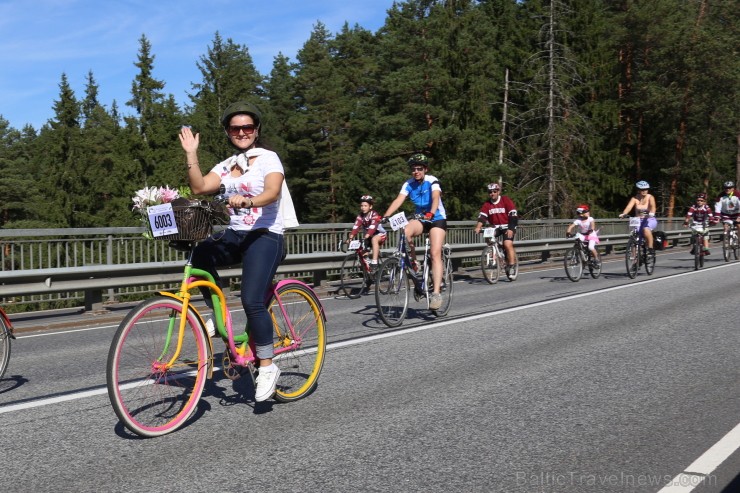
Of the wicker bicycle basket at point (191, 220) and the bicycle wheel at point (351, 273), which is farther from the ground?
the wicker bicycle basket at point (191, 220)

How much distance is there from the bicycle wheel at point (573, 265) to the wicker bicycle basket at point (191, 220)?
12.1 m

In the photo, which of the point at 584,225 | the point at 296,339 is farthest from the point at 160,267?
the point at 584,225

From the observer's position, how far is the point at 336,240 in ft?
52.1

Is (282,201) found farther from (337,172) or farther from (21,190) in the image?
(21,190)

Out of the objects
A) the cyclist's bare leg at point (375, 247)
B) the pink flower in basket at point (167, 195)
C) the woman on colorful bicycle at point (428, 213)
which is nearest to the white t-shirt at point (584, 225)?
the cyclist's bare leg at point (375, 247)

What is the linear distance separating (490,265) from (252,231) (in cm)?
1177

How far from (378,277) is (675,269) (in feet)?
40.4

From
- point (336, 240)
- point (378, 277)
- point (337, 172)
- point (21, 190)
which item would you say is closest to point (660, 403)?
point (378, 277)

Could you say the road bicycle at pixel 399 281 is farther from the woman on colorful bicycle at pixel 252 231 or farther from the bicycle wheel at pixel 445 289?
the woman on colorful bicycle at pixel 252 231

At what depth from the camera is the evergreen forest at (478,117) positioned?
4541 centimetres

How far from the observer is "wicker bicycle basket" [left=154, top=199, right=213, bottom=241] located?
4.27 meters

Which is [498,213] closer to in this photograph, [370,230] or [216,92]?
[370,230]

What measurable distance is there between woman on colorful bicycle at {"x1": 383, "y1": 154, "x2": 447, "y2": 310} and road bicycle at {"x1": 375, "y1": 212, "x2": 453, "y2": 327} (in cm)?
10

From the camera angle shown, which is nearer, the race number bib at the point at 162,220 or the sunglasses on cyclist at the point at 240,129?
the race number bib at the point at 162,220
